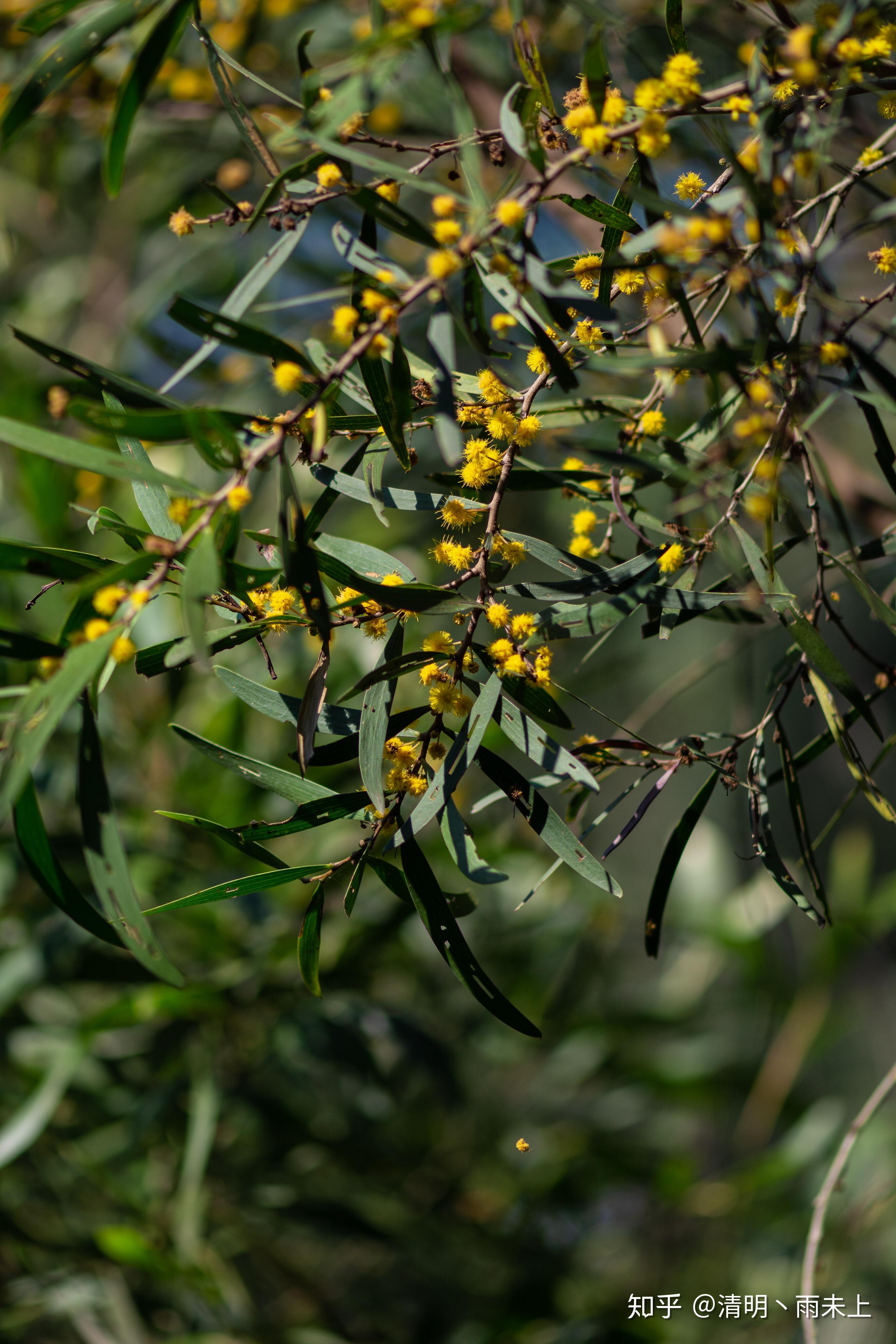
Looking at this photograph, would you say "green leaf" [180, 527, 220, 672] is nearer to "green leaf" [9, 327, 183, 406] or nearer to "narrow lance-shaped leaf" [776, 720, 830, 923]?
"green leaf" [9, 327, 183, 406]

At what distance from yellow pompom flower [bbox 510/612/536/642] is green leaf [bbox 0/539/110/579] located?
19 cm

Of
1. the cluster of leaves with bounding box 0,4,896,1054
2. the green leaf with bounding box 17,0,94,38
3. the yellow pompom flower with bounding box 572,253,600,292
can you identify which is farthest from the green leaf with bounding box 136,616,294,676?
the green leaf with bounding box 17,0,94,38

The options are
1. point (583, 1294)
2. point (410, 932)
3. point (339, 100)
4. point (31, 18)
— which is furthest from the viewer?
point (583, 1294)

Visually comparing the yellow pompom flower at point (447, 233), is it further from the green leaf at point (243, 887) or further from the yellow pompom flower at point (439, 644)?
the green leaf at point (243, 887)

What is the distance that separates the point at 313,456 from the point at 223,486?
0.14 feet

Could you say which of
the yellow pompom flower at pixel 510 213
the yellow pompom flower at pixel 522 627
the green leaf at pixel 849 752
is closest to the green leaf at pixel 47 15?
the yellow pompom flower at pixel 510 213

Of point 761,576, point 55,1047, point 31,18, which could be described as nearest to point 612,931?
point 55,1047

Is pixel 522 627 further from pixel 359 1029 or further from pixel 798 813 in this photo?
pixel 359 1029

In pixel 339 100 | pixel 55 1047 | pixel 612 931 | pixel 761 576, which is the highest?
pixel 339 100

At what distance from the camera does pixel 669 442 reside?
41cm

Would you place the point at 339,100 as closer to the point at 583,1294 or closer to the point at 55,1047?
the point at 55,1047

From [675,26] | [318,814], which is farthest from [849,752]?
[675,26]

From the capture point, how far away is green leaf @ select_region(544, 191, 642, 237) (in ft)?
1.37

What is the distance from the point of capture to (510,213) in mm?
342
